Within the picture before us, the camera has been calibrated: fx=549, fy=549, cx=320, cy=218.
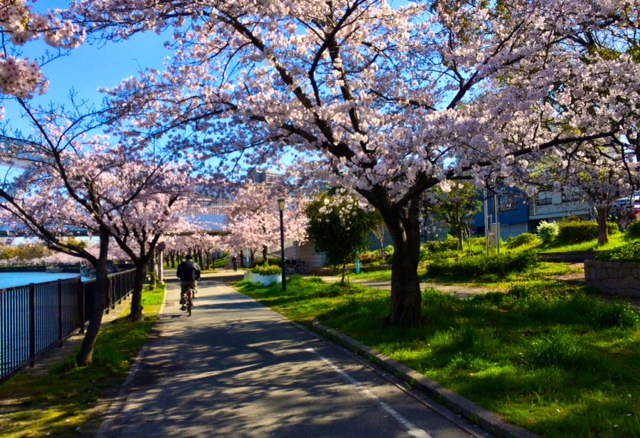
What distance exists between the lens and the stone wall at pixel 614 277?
13.0 metres

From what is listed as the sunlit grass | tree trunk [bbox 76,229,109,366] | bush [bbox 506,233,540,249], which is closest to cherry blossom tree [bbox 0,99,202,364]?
tree trunk [bbox 76,229,109,366]

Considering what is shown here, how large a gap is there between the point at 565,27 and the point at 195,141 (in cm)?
737

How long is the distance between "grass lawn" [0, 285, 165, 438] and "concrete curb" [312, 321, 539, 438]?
3.91 m

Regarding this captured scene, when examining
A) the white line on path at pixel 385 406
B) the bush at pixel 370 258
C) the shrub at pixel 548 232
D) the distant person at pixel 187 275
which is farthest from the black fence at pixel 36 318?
the bush at pixel 370 258

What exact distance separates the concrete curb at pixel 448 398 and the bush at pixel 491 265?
40.0 feet

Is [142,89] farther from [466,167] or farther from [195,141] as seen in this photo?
[466,167]

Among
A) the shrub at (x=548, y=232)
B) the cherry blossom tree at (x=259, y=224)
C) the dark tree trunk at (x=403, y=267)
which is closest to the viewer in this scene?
the dark tree trunk at (x=403, y=267)

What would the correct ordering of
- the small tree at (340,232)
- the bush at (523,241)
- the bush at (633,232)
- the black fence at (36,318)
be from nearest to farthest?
the black fence at (36,318) < the bush at (633,232) < the small tree at (340,232) < the bush at (523,241)

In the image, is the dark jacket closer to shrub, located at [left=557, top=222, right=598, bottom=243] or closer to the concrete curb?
the concrete curb

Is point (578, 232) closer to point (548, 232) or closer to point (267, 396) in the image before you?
point (548, 232)

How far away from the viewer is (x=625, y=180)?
37.6ft

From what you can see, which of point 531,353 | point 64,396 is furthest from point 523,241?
point 64,396

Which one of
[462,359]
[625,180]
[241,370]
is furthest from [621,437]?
[625,180]

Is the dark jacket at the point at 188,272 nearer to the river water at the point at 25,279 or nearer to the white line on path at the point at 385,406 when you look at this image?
the river water at the point at 25,279
